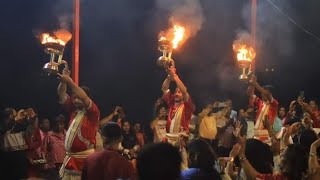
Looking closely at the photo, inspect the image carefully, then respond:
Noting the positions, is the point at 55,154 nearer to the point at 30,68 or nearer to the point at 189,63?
the point at 30,68

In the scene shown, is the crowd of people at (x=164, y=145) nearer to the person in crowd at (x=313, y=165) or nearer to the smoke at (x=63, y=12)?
the person in crowd at (x=313, y=165)

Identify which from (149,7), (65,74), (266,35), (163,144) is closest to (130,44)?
(149,7)

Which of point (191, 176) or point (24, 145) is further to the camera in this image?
point (24, 145)

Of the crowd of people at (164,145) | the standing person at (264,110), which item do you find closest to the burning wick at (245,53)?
the crowd of people at (164,145)

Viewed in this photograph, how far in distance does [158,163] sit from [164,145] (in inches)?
4.5

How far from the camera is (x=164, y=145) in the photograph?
259cm

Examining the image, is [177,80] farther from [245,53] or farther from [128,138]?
[128,138]

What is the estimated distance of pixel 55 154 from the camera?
8.29 m

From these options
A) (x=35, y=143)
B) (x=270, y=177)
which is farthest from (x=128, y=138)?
(x=270, y=177)

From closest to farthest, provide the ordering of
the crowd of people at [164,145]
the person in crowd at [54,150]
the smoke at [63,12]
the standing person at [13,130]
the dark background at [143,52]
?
1. the crowd of people at [164,145]
2. the standing person at [13,130]
3. the person in crowd at [54,150]
4. the smoke at [63,12]
5. the dark background at [143,52]

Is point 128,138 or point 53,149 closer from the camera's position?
point 53,149

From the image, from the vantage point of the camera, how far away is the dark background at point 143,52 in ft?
34.4

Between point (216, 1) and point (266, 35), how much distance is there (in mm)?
1662

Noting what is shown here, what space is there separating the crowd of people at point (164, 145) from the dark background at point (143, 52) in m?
1.64
